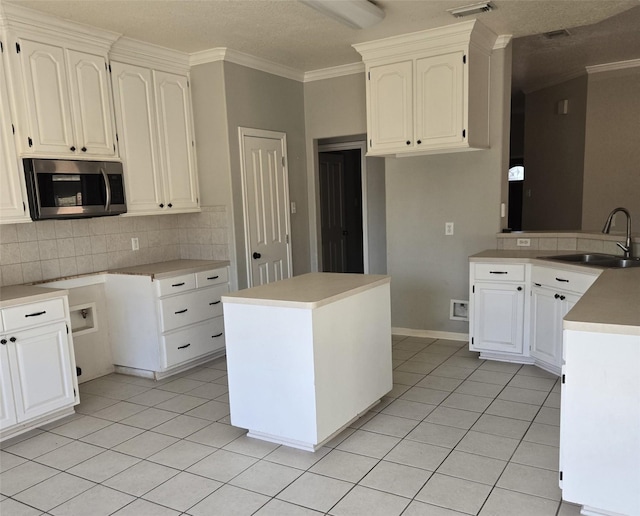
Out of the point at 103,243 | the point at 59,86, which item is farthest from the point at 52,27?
the point at 103,243

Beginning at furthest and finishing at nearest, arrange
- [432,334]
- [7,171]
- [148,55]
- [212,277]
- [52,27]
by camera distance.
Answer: [432,334]
[212,277]
[148,55]
[52,27]
[7,171]

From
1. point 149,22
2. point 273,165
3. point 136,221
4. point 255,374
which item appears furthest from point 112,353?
point 149,22

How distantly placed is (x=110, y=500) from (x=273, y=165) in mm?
3398

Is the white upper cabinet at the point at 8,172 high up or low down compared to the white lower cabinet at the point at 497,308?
up

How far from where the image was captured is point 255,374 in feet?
9.30

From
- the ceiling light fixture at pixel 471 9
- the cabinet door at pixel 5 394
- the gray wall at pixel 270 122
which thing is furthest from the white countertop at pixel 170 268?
the ceiling light fixture at pixel 471 9

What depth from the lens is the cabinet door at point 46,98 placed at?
3326 mm

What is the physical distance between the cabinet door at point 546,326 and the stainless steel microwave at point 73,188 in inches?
130

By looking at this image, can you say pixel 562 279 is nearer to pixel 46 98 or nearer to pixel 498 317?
pixel 498 317

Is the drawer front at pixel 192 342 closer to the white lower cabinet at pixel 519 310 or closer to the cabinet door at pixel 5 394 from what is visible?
the cabinet door at pixel 5 394

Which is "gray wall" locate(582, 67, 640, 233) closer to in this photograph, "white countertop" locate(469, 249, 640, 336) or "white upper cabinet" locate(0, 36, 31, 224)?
"white countertop" locate(469, 249, 640, 336)

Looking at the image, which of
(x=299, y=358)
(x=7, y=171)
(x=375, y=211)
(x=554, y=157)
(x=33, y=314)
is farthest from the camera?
(x=554, y=157)

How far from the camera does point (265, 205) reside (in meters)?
4.92

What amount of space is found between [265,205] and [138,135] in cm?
135
